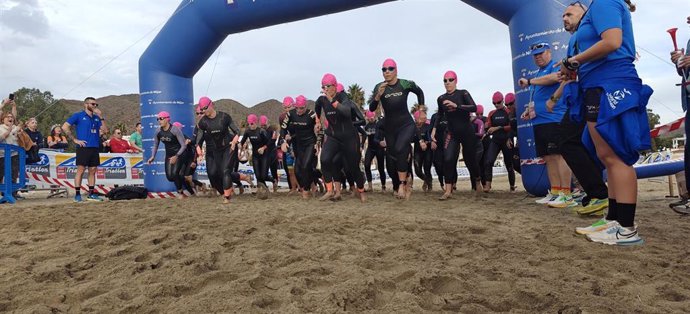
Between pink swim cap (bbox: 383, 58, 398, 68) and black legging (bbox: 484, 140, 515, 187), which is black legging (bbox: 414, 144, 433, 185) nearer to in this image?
black legging (bbox: 484, 140, 515, 187)

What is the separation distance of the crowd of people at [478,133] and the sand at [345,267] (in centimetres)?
55

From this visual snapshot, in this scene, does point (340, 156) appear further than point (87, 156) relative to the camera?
No

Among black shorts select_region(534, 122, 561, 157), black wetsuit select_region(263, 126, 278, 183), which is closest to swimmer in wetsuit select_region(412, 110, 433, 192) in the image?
black wetsuit select_region(263, 126, 278, 183)

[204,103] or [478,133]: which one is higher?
[204,103]

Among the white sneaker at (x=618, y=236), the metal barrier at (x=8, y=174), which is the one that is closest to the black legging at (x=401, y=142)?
the white sneaker at (x=618, y=236)

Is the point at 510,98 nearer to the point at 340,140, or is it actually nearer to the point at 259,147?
the point at 340,140

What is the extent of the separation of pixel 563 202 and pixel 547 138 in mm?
775

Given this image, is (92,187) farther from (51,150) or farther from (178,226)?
(178,226)

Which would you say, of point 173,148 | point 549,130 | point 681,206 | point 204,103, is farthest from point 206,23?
point 681,206

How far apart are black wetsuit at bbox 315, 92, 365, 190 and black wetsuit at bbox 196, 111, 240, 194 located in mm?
1629

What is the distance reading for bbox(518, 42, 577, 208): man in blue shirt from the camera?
4.67 metres

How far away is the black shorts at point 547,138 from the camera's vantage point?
4.75 m

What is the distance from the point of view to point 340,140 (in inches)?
244

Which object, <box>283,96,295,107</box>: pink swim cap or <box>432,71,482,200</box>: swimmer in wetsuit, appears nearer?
<box>432,71,482,200</box>: swimmer in wetsuit
